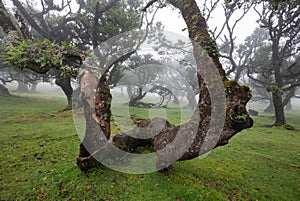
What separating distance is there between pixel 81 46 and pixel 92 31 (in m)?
1.89

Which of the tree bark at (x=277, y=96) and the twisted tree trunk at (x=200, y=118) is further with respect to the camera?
the tree bark at (x=277, y=96)

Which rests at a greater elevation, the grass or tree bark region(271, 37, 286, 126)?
tree bark region(271, 37, 286, 126)

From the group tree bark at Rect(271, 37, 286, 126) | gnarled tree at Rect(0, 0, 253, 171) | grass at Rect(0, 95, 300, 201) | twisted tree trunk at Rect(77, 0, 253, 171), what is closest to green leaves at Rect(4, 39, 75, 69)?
gnarled tree at Rect(0, 0, 253, 171)

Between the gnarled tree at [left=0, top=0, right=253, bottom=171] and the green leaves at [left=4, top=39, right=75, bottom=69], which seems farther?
the green leaves at [left=4, top=39, right=75, bottom=69]

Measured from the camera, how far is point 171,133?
140 inches

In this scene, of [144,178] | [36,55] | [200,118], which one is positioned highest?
[36,55]

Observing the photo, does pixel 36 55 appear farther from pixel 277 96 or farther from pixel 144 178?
pixel 277 96

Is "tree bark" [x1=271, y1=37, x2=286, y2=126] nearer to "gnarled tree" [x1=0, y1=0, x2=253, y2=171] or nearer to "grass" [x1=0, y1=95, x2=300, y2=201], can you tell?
"grass" [x1=0, y1=95, x2=300, y2=201]

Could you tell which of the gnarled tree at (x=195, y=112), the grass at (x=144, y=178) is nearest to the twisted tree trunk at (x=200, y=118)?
the gnarled tree at (x=195, y=112)

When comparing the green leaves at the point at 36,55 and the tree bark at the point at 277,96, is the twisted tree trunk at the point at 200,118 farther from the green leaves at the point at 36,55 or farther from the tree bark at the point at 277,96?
the tree bark at the point at 277,96

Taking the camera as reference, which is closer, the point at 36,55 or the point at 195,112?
the point at 195,112

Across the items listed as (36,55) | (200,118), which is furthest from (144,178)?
(36,55)

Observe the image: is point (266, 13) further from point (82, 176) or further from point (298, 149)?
point (82, 176)

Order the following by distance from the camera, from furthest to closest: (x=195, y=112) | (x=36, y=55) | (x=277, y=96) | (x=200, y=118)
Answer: (x=277, y=96), (x=36, y=55), (x=195, y=112), (x=200, y=118)
